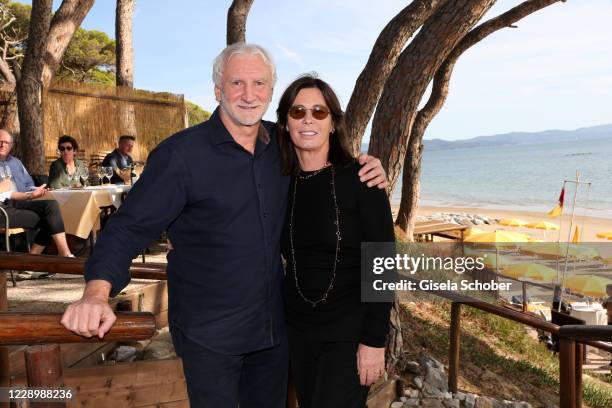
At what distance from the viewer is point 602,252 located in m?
24.1

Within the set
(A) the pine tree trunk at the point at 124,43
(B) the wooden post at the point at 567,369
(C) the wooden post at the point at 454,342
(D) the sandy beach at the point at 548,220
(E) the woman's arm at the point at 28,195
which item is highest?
(A) the pine tree trunk at the point at 124,43

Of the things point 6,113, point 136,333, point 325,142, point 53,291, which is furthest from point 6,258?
point 6,113

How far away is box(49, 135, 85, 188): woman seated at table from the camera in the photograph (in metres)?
6.70

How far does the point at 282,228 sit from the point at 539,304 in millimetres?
17605

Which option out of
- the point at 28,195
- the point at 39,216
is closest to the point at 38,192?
the point at 28,195

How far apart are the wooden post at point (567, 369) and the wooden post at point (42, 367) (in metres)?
2.04

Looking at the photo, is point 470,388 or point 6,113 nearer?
point 470,388

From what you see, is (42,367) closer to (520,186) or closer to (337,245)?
(337,245)

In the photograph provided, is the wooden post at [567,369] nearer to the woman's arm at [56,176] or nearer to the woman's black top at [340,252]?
the woman's black top at [340,252]

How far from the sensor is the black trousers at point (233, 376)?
1962 millimetres

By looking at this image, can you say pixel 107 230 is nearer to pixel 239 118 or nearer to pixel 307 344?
pixel 239 118

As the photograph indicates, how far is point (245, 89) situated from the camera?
2.02 meters

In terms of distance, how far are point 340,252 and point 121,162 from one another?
266 inches

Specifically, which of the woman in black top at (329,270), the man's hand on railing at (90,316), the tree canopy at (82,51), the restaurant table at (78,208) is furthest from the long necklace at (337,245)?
the tree canopy at (82,51)
